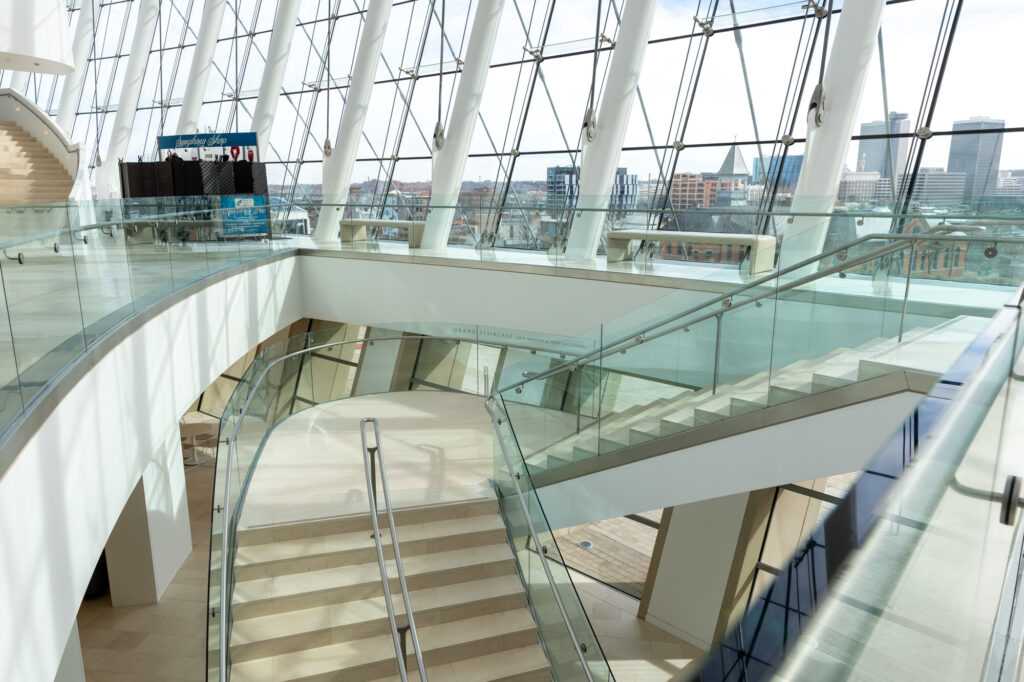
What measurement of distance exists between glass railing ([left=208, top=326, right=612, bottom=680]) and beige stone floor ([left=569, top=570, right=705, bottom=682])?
373cm

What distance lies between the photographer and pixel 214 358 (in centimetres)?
1079

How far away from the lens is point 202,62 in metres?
22.8

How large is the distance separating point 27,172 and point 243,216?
680cm

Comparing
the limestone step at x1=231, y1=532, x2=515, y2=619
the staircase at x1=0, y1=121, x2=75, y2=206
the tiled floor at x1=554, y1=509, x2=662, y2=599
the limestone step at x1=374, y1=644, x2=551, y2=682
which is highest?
the staircase at x1=0, y1=121, x2=75, y2=206

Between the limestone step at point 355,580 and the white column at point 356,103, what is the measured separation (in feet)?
37.1

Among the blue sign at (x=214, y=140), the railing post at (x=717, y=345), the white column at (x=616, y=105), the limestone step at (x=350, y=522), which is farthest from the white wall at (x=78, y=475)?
the blue sign at (x=214, y=140)

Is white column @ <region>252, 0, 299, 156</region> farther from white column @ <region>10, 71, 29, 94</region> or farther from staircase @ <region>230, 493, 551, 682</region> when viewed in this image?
staircase @ <region>230, 493, 551, 682</region>

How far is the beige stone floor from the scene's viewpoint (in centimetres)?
1083

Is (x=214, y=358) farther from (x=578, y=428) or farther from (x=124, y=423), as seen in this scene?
(x=578, y=428)

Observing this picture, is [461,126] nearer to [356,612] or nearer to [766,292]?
[766,292]

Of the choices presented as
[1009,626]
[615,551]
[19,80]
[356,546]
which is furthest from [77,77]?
[1009,626]

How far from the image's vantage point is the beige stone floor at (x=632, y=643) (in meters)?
10.8

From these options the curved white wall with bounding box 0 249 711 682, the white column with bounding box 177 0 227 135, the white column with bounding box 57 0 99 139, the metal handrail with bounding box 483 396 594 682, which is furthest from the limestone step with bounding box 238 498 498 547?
the white column with bounding box 57 0 99 139

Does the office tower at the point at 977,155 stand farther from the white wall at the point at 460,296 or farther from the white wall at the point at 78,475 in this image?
the white wall at the point at 78,475
